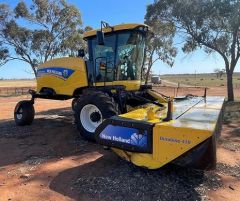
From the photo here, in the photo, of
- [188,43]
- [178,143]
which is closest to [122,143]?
[178,143]

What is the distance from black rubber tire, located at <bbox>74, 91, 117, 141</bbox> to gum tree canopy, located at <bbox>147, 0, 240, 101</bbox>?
12.2 meters

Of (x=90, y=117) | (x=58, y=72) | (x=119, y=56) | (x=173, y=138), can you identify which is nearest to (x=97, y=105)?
(x=90, y=117)

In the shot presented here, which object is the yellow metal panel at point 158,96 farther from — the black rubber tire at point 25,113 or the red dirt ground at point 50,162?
the black rubber tire at point 25,113

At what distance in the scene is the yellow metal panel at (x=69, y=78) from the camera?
30.8 ft

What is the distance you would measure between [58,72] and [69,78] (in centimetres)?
56

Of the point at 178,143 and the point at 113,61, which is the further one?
the point at 113,61

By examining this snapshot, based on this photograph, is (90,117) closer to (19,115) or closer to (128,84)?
(128,84)

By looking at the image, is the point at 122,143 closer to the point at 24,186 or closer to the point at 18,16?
the point at 24,186

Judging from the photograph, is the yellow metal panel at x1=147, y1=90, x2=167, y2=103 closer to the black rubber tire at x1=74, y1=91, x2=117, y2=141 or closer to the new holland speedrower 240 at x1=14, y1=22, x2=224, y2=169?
the new holland speedrower 240 at x1=14, y1=22, x2=224, y2=169

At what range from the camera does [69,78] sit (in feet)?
32.0

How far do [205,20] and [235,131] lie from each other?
1043 centimetres

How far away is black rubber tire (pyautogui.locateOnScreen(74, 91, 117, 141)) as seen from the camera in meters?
7.54

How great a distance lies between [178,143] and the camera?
15.6 feet

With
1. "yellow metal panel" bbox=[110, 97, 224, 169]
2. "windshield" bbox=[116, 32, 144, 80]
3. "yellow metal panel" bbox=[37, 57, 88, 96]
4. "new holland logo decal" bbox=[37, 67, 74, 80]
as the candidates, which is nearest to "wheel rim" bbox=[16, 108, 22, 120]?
"yellow metal panel" bbox=[37, 57, 88, 96]
